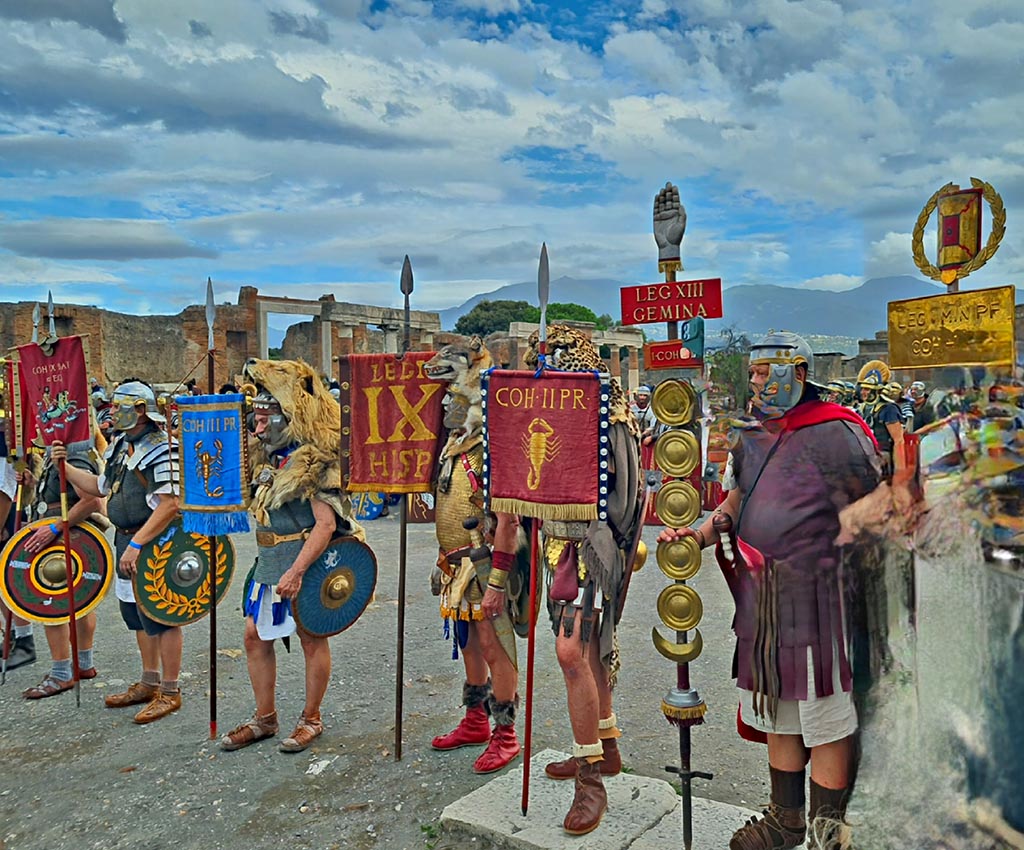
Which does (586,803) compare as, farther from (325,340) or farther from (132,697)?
(325,340)

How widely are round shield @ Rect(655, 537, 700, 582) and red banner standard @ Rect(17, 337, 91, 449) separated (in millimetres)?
3989

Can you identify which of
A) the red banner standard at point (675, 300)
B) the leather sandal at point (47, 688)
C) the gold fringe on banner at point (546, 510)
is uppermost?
the red banner standard at point (675, 300)

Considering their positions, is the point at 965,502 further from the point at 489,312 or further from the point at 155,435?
the point at 489,312

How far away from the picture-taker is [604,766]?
3.95m

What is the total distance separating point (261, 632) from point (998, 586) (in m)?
3.54

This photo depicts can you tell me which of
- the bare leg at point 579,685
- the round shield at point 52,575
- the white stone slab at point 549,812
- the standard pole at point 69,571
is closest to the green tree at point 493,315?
the round shield at point 52,575

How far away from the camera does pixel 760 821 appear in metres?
3.21

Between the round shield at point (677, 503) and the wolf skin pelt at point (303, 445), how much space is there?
196 cm

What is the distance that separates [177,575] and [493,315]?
2166 inches

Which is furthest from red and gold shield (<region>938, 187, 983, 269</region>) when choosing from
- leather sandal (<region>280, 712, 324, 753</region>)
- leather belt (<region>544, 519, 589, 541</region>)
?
leather sandal (<region>280, 712, 324, 753</region>)

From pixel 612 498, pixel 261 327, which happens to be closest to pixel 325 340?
pixel 261 327

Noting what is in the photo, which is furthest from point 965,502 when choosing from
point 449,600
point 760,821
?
point 449,600

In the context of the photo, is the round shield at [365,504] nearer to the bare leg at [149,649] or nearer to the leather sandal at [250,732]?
the leather sandal at [250,732]

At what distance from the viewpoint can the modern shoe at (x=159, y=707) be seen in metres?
5.07
